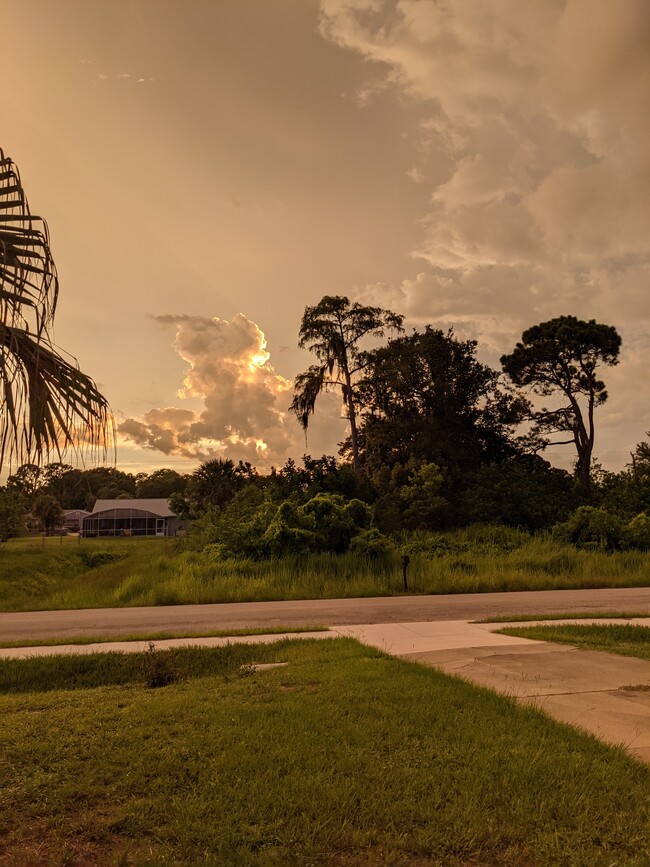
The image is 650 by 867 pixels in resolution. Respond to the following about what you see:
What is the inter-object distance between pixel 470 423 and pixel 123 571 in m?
22.8

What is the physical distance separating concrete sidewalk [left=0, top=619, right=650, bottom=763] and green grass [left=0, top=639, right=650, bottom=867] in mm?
579

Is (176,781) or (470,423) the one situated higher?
(470,423)

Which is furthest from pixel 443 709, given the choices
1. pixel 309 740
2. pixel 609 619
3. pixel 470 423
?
pixel 470 423

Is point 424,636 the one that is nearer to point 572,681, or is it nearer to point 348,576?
point 572,681

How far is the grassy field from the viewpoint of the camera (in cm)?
1781

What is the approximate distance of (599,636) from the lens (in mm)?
10422

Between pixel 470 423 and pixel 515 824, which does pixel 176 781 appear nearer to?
pixel 515 824

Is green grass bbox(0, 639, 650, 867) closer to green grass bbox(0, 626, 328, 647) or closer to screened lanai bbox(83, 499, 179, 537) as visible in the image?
green grass bbox(0, 626, 328, 647)

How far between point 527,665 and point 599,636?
9.53 ft

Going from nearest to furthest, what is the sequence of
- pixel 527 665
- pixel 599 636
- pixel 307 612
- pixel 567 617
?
pixel 527 665
pixel 599 636
pixel 567 617
pixel 307 612

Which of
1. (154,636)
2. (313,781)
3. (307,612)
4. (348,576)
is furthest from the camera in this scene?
(348,576)

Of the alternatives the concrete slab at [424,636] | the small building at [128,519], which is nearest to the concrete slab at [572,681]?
the concrete slab at [424,636]

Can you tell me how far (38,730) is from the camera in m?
5.55

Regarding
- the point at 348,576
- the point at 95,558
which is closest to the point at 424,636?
the point at 348,576
